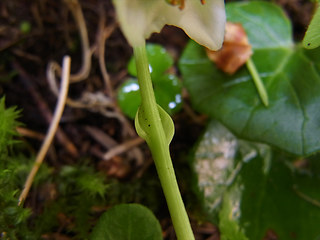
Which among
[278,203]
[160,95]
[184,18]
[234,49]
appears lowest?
[278,203]

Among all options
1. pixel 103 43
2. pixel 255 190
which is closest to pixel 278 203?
pixel 255 190

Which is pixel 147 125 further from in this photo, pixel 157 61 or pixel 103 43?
pixel 103 43

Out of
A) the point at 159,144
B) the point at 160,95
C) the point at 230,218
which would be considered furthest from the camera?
the point at 160,95

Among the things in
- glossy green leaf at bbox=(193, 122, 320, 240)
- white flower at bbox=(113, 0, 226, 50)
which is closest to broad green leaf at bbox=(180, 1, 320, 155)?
glossy green leaf at bbox=(193, 122, 320, 240)

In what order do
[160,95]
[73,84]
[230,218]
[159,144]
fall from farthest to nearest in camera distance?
1. [73,84]
2. [160,95]
3. [230,218]
4. [159,144]

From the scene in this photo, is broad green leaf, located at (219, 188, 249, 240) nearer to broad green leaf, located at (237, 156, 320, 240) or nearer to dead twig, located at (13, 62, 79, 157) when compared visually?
broad green leaf, located at (237, 156, 320, 240)

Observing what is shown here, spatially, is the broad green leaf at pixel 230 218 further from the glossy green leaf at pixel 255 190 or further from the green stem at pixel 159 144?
the green stem at pixel 159 144
